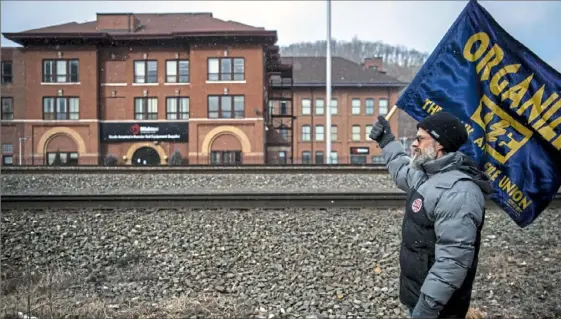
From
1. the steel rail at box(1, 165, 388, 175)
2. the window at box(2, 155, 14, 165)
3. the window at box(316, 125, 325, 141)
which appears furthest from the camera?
the window at box(316, 125, 325, 141)

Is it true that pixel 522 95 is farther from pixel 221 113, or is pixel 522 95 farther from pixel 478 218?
pixel 221 113

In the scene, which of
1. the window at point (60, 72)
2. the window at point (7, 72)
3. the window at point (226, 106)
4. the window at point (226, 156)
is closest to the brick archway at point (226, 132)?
the window at point (226, 156)

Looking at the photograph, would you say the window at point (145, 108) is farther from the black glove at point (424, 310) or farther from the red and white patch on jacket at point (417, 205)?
the black glove at point (424, 310)

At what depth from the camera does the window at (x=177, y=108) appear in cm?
3781

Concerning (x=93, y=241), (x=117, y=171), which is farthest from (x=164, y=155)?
(x=93, y=241)

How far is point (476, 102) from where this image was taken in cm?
428

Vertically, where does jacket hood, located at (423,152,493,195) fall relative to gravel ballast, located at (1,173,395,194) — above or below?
above

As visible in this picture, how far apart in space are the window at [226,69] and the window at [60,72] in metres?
10.5

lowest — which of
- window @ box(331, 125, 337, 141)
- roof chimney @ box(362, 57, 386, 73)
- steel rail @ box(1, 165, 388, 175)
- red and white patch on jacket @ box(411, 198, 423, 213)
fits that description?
steel rail @ box(1, 165, 388, 175)

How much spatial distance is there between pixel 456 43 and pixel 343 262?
11.2 ft

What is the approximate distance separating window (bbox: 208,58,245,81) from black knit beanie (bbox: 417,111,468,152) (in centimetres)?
3451

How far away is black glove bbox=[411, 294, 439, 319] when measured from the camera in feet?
9.57

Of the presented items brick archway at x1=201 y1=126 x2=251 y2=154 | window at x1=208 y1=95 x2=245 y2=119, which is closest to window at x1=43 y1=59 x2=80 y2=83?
window at x1=208 y1=95 x2=245 y2=119

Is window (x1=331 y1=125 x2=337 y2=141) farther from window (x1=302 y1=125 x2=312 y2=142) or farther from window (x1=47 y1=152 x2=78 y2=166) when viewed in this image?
window (x1=47 y1=152 x2=78 y2=166)
